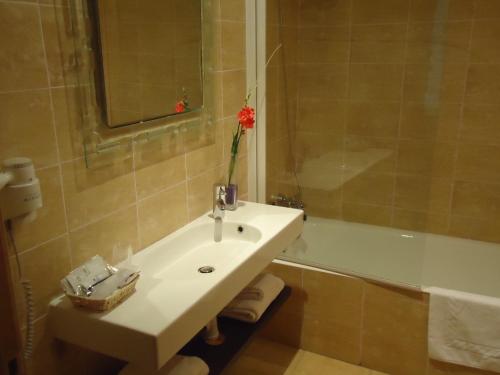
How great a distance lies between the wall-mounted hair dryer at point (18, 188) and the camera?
114 centimetres

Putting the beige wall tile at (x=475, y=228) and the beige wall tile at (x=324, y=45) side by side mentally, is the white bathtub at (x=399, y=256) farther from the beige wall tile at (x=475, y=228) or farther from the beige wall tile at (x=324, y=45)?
the beige wall tile at (x=324, y=45)

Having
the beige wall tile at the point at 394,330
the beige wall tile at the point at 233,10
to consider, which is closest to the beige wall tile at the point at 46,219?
the beige wall tile at the point at 233,10

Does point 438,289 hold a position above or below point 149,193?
below

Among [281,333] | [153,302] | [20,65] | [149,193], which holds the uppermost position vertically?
[20,65]

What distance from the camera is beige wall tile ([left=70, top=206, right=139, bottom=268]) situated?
143 cm

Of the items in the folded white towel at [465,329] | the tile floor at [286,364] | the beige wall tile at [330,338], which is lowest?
the tile floor at [286,364]

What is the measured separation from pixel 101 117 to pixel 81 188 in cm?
23

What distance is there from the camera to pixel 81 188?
1.40 m

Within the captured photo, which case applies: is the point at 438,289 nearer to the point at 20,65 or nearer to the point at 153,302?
the point at 153,302

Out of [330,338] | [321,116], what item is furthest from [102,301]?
[321,116]

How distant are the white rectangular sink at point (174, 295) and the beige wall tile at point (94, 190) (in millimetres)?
224

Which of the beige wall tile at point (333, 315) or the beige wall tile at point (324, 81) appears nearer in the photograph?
the beige wall tile at point (333, 315)

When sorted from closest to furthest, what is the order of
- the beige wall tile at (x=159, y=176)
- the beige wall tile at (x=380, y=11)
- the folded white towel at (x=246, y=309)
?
1. the beige wall tile at (x=159, y=176)
2. the folded white towel at (x=246, y=309)
3. the beige wall tile at (x=380, y=11)

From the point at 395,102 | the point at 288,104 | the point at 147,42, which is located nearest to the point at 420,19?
the point at 395,102
